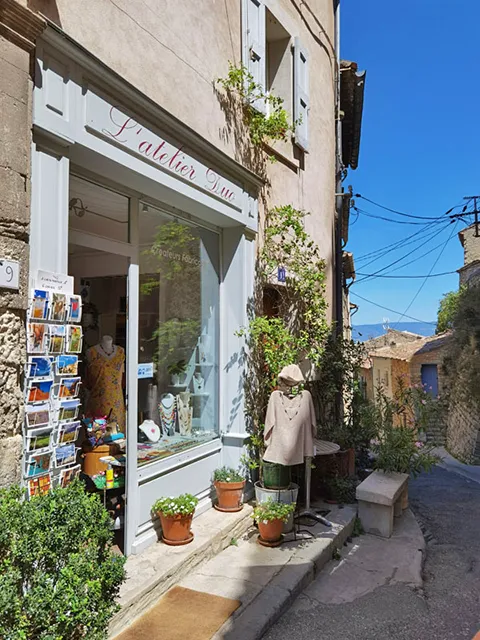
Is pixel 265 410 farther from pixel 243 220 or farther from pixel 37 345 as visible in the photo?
pixel 37 345

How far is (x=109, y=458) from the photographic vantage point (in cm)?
424

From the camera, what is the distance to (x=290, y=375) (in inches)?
204

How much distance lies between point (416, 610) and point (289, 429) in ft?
6.18

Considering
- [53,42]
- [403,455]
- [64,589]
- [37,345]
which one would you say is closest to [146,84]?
[53,42]

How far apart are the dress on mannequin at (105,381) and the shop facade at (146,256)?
0.6 inches

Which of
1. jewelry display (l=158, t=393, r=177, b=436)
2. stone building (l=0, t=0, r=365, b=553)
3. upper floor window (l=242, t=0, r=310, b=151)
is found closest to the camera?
stone building (l=0, t=0, r=365, b=553)

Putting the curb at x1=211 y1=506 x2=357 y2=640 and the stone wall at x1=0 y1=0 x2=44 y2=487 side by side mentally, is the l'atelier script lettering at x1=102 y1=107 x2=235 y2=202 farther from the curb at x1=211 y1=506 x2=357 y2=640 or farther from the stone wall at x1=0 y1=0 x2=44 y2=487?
the curb at x1=211 y1=506 x2=357 y2=640

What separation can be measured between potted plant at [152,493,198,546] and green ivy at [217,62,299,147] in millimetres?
3886

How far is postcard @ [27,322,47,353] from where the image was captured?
9.45ft

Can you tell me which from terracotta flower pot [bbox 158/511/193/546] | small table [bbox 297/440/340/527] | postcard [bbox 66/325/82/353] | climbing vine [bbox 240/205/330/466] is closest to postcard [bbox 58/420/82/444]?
postcard [bbox 66/325/82/353]

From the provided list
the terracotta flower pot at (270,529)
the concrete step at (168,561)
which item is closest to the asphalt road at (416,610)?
the terracotta flower pot at (270,529)

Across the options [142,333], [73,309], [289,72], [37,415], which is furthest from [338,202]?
[37,415]

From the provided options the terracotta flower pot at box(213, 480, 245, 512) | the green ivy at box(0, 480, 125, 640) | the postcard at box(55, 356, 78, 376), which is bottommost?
the terracotta flower pot at box(213, 480, 245, 512)

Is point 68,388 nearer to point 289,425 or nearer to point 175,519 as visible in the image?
point 175,519
